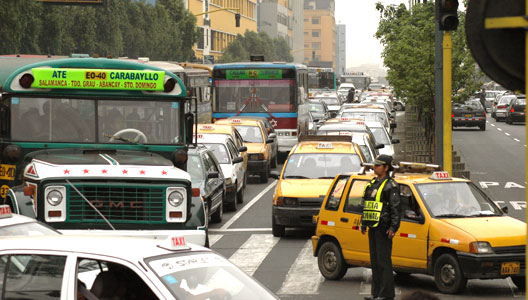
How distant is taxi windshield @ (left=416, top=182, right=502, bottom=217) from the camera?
1309 centimetres

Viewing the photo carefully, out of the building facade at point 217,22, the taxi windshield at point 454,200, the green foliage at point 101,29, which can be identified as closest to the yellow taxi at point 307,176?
the taxi windshield at point 454,200

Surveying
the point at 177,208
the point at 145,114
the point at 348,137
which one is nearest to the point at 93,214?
the point at 177,208

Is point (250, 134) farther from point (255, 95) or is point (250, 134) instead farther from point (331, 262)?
point (331, 262)

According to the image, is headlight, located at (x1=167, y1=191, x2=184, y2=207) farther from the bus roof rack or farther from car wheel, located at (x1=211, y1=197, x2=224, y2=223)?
the bus roof rack

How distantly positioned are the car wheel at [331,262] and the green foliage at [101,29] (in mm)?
25962

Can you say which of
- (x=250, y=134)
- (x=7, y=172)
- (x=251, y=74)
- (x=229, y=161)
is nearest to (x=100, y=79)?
(x=7, y=172)

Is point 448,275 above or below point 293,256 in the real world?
above

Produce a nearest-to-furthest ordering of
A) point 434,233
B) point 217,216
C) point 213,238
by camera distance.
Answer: point 434,233 < point 213,238 < point 217,216

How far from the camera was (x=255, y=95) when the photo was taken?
35438 millimetres

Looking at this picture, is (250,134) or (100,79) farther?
(250,134)

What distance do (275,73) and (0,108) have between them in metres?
22.3

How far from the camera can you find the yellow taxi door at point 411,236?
42.1 feet

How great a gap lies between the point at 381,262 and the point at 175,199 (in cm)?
258

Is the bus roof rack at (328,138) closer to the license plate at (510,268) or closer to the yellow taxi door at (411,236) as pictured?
the yellow taxi door at (411,236)
